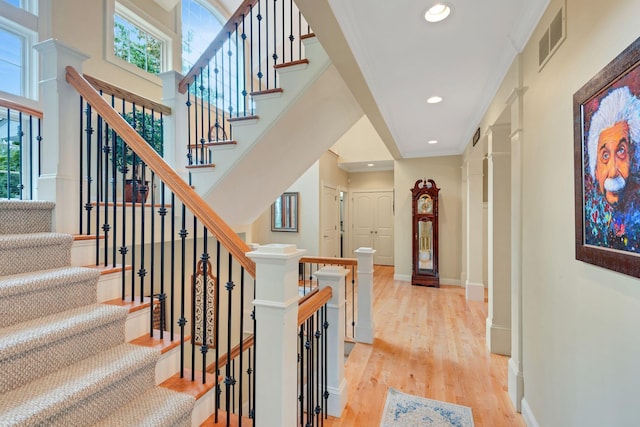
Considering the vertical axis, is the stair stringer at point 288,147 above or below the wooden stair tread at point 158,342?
above

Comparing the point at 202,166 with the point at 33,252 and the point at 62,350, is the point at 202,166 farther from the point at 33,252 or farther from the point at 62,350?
the point at 62,350

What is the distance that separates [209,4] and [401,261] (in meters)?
5.96

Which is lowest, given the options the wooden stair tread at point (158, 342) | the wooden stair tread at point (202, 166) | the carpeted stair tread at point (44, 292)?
the wooden stair tread at point (158, 342)

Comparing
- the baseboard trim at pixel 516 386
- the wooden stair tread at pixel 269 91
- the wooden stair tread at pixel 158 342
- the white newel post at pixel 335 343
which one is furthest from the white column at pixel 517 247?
the wooden stair tread at pixel 158 342

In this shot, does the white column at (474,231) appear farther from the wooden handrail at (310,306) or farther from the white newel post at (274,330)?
the white newel post at (274,330)

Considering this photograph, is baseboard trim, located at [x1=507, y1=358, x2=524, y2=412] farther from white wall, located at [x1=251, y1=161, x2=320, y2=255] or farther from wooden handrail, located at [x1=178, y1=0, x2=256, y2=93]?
white wall, located at [x1=251, y1=161, x2=320, y2=255]

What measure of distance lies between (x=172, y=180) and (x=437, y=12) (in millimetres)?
1678

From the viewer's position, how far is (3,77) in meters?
3.04

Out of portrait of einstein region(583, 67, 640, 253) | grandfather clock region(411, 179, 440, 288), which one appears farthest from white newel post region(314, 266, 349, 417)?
grandfather clock region(411, 179, 440, 288)

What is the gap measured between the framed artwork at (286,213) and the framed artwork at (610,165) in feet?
17.4

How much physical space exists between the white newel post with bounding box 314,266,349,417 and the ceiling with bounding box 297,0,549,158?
1537mm

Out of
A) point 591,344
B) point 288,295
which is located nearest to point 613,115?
point 591,344

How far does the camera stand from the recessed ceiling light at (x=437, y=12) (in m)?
1.60

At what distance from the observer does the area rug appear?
196 centimetres
